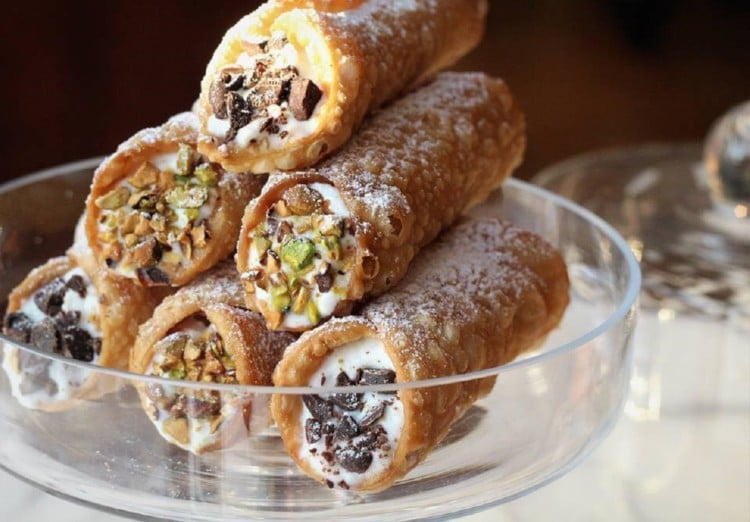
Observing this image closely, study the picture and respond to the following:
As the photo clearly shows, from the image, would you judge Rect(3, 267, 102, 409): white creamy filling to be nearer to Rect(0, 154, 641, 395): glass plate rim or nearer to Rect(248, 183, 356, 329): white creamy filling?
Rect(0, 154, 641, 395): glass plate rim

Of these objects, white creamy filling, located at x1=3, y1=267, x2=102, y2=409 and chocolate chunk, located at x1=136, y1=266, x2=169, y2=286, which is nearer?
white creamy filling, located at x1=3, y1=267, x2=102, y2=409

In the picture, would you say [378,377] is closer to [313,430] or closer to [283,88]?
[313,430]

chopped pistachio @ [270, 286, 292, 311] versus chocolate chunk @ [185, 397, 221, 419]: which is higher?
chopped pistachio @ [270, 286, 292, 311]

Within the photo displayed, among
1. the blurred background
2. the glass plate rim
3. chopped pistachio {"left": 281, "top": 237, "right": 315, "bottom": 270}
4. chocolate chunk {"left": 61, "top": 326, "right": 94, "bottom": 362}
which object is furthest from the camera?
the blurred background

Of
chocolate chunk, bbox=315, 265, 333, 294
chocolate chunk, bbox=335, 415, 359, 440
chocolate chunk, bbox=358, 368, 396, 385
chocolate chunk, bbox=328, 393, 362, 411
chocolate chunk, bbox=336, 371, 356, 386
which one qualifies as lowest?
chocolate chunk, bbox=335, 415, 359, 440

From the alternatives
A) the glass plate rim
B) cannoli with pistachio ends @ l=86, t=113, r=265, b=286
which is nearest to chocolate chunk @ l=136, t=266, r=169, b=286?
cannoli with pistachio ends @ l=86, t=113, r=265, b=286

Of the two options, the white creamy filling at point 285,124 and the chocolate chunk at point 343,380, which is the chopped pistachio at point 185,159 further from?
the chocolate chunk at point 343,380

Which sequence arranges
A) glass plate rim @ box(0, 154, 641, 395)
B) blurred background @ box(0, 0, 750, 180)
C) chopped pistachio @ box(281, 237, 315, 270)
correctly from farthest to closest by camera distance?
blurred background @ box(0, 0, 750, 180) < chopped pistachio @ box(281, 237, 315, 270) < glass plate rim @ box(0, 154, 641, 395)

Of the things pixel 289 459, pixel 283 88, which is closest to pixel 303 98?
pixel 283 88

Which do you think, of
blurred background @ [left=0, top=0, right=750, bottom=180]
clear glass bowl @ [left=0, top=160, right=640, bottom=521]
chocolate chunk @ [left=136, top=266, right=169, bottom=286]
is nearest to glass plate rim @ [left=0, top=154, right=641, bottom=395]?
clear glass bowl @ [left=0, top=160, right=640, bottom=521]

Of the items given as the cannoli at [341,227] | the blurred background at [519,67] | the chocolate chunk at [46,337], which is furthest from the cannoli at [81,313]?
the blurred background at [519,67]
